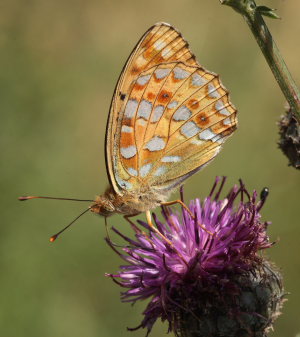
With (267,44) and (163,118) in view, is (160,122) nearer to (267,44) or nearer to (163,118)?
(163,118)

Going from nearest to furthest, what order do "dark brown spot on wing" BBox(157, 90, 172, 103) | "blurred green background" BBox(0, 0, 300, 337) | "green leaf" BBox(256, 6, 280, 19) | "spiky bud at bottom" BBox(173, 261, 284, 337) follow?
"green leaf" BBox(256, 6, 280, 19), "spiky bud at bottom" BBox(173, 261, 284, 337), "dark brown spot on wing" BBox(157, 90, 172, 103), "blurred green background" BBox(0, 0, 300, 337)

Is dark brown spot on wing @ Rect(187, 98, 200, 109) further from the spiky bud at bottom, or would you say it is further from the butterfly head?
the spiky bud at bottom

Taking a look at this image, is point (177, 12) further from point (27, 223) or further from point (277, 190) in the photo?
point (27, 223)

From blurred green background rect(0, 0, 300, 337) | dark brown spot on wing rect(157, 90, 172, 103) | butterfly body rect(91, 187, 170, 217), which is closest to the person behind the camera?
butterfly body rect(91, 187, 170, 217)

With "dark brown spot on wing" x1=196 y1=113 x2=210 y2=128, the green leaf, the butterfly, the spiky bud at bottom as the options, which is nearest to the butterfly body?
the butterfly

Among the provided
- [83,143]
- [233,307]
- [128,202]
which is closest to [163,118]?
[128,202]

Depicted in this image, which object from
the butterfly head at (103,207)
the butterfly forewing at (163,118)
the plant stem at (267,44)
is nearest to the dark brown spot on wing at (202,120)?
the butterfly forewing at (163,118)

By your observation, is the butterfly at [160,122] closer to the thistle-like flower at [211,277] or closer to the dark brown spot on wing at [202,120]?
the dark brown spot on wing at [202,120]
